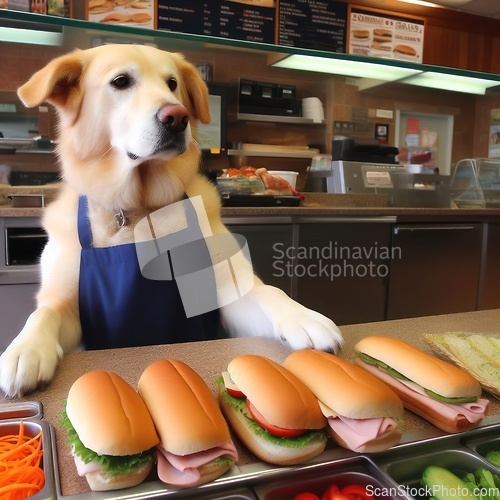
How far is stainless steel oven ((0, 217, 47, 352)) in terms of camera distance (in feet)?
6.56

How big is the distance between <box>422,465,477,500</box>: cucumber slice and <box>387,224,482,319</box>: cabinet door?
2.34 meters

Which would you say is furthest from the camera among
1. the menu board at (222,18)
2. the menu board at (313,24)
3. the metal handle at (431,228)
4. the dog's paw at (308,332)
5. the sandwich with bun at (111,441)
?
the menu board at (313,24)

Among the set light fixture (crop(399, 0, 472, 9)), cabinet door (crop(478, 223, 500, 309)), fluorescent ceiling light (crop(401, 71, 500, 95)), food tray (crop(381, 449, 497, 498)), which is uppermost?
light fixture (crop(399, 0, 472, 9))

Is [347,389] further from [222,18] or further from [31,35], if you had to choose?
[222,18]

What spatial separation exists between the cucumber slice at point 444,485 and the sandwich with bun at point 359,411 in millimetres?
48

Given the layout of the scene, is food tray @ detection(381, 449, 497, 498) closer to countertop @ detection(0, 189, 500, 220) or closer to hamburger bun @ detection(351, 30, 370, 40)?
countertop @ detection(0, 189, 500, 220)

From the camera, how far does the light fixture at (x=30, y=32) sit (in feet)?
4.97

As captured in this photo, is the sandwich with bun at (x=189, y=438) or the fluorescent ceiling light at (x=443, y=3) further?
the fluorescent ceiling light at (x=443, y=3)

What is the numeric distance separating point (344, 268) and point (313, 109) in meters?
2.42

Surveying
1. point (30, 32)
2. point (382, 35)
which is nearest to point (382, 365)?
point (30, 32)

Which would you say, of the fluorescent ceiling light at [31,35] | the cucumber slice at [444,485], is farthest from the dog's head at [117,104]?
the cucumber slice at [444,485]

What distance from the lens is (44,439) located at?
54 centimetres

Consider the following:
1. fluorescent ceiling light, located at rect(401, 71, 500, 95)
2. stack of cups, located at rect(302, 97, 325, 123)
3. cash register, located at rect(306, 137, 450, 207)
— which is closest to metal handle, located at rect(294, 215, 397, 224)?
cash register, located at rect(306, 137, 450, 207)

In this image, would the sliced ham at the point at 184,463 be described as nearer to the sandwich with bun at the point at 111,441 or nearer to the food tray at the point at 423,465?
the sandwich with bun at the point at 111,441
